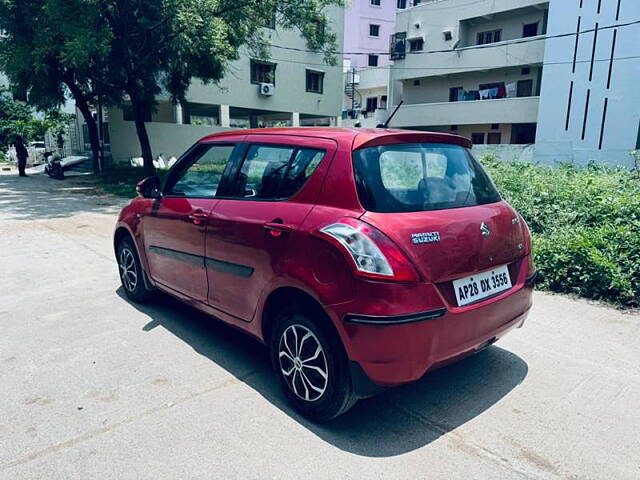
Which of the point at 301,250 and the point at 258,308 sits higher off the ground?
the point at 301,250

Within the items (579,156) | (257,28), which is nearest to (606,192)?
(257,28)

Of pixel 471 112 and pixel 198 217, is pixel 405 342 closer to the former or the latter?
pixel 198 217

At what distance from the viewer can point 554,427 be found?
8.80ft

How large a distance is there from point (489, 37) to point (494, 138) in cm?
585

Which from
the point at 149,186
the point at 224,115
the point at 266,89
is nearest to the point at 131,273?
the point at 149,186

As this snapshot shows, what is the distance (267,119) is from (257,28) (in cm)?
1691

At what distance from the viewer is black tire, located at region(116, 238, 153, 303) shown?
14.8 ft

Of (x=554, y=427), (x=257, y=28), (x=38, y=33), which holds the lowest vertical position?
(x=554, y=427)

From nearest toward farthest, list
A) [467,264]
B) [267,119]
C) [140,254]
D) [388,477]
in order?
[388,477]
[467,264]
[140,254]
[267,119]

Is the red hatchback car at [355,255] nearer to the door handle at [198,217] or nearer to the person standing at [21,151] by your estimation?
the door handle at [198,217]

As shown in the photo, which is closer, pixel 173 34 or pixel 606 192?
pixel 606 192

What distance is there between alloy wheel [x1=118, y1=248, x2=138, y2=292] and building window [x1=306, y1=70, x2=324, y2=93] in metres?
26.6

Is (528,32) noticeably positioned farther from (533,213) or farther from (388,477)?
(388,477)

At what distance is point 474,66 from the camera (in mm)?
26797
